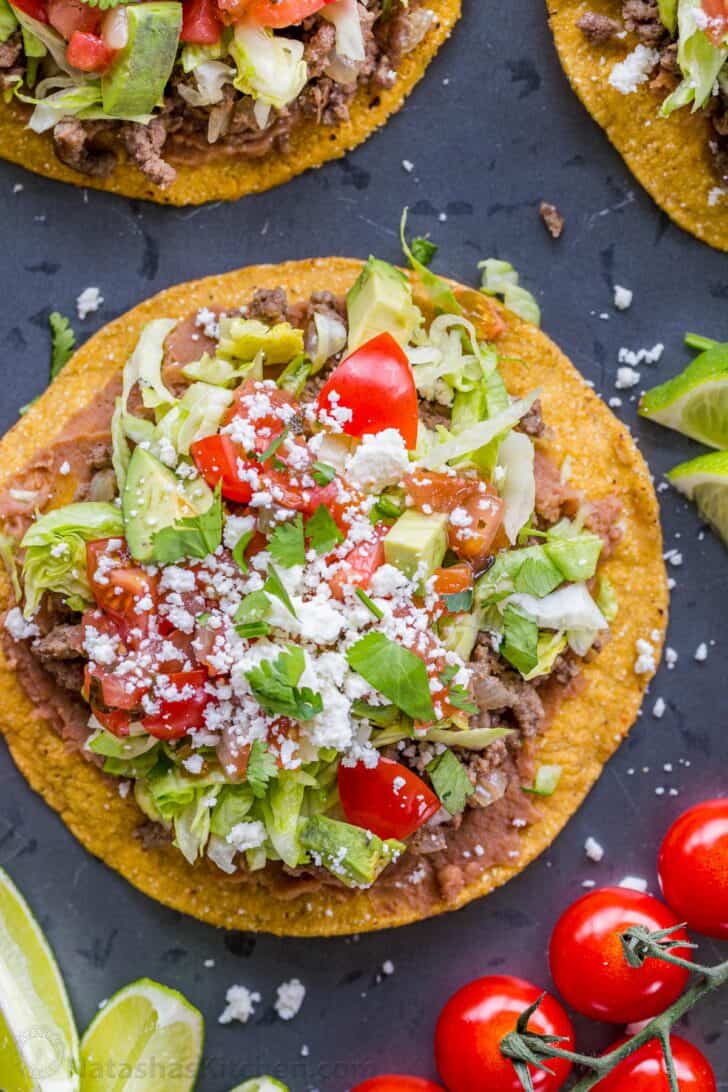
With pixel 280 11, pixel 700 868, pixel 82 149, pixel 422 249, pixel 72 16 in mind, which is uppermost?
pixel 280 11

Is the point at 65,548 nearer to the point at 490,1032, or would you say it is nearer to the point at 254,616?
the point at 254,616

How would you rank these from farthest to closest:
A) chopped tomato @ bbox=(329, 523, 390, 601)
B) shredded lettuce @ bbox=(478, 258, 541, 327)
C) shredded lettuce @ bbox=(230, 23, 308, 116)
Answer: shredded lettuce @ bbox=(478, 258, 541, 327)
shredded lettuce @ bbox=(230, 23, 308, 116)
chopped tomato @ bbox=(329, 523, 390, 601)

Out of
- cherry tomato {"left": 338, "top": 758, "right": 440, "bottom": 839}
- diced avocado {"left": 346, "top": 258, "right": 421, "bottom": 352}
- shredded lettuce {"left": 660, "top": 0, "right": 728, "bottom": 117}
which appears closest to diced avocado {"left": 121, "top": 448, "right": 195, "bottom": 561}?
diced avocado {"left": 346, "top": 258, "right": 421, "bottom": 352}

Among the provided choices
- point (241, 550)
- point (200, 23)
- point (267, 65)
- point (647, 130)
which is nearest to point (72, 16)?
point (200, 23)

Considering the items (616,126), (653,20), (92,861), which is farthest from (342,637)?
(653,20)

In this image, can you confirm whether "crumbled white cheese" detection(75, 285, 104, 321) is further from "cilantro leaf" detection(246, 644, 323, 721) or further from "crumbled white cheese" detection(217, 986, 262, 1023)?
"crumbled white cheese" detection(217, 986, 262, 1023)

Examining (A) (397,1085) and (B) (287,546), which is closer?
(B) (287,546)

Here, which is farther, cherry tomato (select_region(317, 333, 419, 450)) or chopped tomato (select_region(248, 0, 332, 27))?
chopped tomato (select_region(248, 0, 332, 27))

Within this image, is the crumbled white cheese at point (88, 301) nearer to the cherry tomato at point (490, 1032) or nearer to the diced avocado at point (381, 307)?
the diced avocado at point (381, 307)
